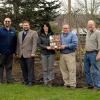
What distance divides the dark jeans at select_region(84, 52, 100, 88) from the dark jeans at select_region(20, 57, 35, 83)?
1630 mm

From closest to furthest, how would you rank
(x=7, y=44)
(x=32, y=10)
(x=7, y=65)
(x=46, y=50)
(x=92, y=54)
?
(x=92, y=54), (x=46, y=50), (x=7, y=44), (x=7, y=65), (x=32, y=10)

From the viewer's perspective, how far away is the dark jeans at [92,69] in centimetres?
1081

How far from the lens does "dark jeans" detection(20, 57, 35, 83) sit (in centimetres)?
1128

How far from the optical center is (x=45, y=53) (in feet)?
37.1

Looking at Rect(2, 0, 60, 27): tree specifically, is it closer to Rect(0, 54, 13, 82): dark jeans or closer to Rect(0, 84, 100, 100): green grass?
Rect(0, 54, 13, 82): dark jeans

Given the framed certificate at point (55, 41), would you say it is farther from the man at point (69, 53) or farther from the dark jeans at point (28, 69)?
the dark jeans at point (28, 69)

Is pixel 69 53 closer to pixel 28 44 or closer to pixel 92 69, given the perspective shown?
pixel 92 69

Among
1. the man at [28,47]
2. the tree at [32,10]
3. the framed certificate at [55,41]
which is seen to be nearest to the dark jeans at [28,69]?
the man at [28,47]

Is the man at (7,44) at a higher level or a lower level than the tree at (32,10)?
lower

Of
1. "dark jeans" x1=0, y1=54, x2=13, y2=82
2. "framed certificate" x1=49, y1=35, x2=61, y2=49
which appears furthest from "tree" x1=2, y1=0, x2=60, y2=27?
"framed certificate" x1=49, y1=35, x2=61, y2=49

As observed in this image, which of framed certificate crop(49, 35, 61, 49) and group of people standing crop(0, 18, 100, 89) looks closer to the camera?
group of people standing crop(0, 18, 100, 89)

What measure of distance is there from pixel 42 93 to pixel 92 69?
1.87m

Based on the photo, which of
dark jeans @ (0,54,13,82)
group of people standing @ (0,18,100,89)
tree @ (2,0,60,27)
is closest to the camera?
group of people standing @ (0,18,100,89)

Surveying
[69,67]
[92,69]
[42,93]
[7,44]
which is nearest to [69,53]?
[69,67]
